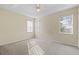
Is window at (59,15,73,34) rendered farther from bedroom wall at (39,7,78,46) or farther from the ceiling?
the ceiling

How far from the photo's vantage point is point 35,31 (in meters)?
1.91

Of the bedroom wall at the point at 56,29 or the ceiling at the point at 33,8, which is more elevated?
the ceiling at the point at 33,8

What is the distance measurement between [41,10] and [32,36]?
0.46m

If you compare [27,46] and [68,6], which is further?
[27,46]

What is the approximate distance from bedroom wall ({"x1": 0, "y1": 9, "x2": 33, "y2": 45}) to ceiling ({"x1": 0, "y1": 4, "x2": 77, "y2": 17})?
8 centimetres

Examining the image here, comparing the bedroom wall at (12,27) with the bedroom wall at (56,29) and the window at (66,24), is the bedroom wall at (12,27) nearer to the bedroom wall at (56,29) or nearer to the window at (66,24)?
the bedroom wall at (56,29)

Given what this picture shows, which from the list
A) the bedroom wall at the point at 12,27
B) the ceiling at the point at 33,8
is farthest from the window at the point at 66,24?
the bedroom wall at the point at 12,27

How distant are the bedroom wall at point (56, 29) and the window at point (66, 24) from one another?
48 mm

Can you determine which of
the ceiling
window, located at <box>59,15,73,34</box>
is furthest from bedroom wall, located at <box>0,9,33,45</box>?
window, located at <box>59,15,73,34</box>

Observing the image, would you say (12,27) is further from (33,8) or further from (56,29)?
(56,29)

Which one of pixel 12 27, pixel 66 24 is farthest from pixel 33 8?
pixel 66 24

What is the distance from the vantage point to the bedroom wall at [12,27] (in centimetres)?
179
